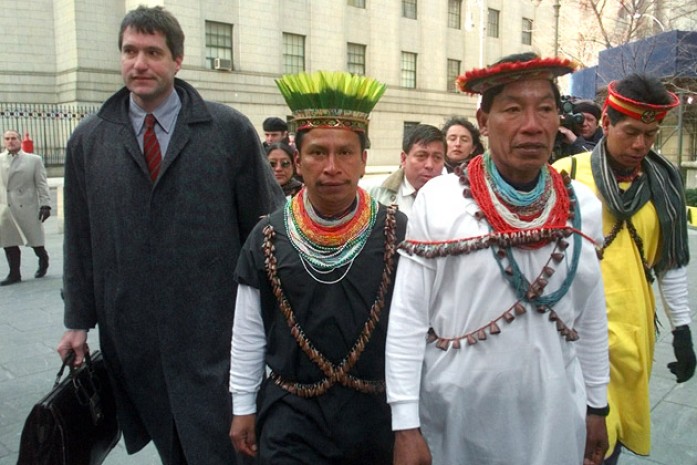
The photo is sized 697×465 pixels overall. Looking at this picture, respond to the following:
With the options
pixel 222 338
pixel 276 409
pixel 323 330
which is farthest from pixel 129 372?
pixel 323 330

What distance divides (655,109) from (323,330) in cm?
178

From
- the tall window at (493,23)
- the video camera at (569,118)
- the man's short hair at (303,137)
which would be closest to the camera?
the man's short hair at (303,137)

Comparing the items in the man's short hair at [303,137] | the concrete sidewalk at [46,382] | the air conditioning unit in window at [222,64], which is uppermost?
the air conditioning unit in window at [222,64]

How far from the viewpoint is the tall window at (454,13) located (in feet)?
107

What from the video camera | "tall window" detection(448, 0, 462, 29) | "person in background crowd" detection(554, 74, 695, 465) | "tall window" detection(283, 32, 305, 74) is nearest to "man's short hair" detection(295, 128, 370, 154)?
"person in background crowd" detection(554, 74, 695, 465)

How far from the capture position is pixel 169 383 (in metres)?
2.65

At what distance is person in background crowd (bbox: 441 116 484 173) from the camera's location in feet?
17.3

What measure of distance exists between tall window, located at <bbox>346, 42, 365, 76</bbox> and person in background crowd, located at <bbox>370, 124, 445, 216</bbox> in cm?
2475

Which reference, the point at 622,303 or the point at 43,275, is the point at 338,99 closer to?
the point at 622,303

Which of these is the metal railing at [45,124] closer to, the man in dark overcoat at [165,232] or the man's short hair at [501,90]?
the man in dark overcoat at [165,232]

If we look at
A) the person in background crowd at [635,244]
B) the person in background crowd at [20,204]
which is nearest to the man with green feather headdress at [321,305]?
the person in background crowd at [635,244]

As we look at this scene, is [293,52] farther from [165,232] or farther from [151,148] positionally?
[165,232]

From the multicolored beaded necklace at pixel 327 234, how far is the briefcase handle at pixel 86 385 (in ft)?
3.90

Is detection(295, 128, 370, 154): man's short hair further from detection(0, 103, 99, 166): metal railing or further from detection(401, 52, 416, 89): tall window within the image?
detection(401, 52, 416, 89): tall window
